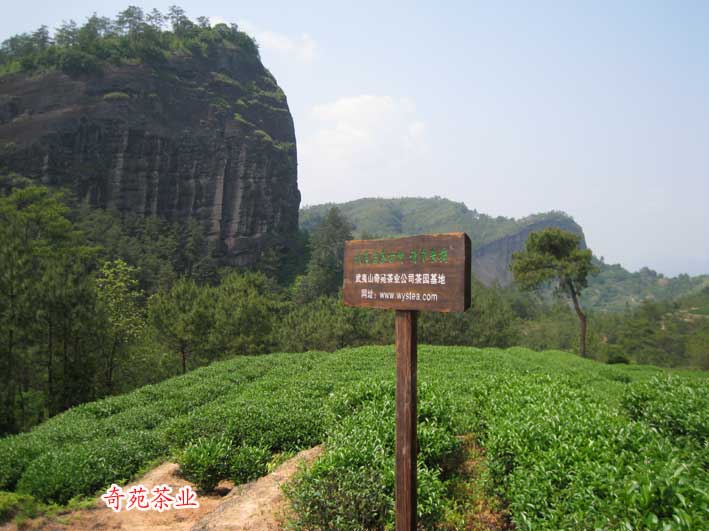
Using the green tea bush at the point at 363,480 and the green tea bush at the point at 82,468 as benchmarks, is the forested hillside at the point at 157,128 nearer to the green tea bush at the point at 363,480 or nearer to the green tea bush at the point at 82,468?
the green tea bush at the point at 82,468

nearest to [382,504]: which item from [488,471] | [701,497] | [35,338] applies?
[488,471]

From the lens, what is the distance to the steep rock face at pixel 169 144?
53875 millimetres

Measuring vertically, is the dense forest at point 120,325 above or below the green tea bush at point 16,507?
above

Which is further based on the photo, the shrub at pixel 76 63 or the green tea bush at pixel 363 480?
the shrub at pixel 76 63

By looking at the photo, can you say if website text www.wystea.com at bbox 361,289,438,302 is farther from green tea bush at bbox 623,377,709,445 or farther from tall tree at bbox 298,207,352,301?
tall tree at bbox 298,207,352,301

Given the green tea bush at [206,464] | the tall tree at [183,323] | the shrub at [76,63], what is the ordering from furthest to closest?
the shrub at [76,63] → the tall tree at [183,323] → the green tea bush at [206,464]

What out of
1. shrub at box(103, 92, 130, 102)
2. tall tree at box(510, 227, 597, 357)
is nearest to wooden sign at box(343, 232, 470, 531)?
tall tree at box(510, 227, 597, 357)

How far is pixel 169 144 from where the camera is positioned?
2466 inches

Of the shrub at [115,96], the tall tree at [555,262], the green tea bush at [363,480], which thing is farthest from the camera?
the shrub at [115,96]

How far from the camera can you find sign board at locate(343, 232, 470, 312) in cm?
342

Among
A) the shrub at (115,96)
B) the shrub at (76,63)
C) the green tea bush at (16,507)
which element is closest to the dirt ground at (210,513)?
the green tea bush at (16,507)

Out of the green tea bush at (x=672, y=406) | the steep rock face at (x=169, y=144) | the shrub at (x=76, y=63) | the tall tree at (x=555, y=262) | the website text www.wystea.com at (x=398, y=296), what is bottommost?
the green tea bush at (x=672, y=406)

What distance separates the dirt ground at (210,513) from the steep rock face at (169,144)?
193ft

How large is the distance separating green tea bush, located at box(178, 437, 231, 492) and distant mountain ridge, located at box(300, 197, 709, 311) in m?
118
